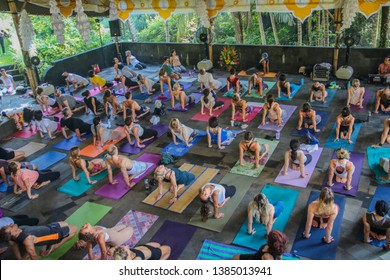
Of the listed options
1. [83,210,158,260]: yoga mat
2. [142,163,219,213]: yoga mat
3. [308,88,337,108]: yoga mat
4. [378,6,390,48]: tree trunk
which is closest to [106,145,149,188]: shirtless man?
[142,163,219,213]: yoga mat

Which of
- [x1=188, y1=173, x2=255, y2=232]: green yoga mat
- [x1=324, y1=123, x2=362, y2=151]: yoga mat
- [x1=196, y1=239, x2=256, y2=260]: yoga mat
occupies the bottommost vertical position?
[x1=196, y1=239, x2=256, y2=260]: yoga mat

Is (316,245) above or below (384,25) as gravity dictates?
below

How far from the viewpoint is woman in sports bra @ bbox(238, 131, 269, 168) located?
6.69 metres

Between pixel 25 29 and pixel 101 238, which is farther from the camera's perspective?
pixel 25 29

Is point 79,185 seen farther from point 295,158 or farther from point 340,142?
point 340,142

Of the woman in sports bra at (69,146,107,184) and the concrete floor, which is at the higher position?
the woman in sports bra at (69,146,107,184)

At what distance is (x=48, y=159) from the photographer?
26.9 feet

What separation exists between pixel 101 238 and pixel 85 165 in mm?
2382

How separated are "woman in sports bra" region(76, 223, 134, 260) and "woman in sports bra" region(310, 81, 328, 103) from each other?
22.0 ft

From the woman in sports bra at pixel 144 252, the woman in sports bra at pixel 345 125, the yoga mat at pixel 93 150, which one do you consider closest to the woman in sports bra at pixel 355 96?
the woman in sports bra at pixel 345 125

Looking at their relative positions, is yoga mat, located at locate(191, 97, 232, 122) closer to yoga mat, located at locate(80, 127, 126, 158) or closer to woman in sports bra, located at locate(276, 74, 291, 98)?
woman in sports bra, located at locate(276, 74, 291, 98)

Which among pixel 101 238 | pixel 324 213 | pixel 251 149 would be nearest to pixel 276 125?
pixel 251 149
